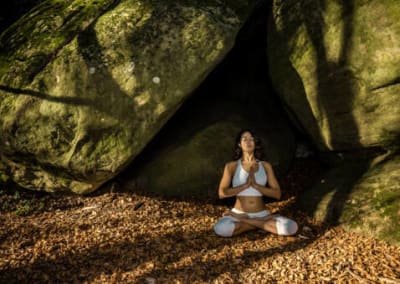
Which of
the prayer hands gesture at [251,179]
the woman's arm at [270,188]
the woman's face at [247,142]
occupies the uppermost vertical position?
the woman's face at [247,142]

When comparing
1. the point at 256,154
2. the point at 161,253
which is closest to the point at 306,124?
the point at 256,154

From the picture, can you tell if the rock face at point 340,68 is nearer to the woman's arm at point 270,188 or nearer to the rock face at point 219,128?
the rock face at point 219,128

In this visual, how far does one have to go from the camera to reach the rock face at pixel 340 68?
5457mm

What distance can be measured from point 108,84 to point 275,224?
3822 millimetres

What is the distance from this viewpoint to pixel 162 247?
4.84m

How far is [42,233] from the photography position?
539cm

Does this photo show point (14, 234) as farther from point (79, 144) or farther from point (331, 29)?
point (331, 29)

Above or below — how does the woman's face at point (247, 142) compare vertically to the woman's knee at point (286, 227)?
above

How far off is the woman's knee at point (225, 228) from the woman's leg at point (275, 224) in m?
0.21

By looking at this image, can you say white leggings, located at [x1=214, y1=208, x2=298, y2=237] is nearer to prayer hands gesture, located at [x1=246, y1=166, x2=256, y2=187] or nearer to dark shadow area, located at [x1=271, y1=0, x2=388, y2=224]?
prayer hands gesture, located at [x1=246, y1=166, x2=256, y2=187]

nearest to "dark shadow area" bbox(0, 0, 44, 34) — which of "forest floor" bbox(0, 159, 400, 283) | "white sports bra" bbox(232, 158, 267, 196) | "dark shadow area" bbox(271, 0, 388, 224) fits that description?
"forest floor" bbox(0, 159, 400, 283)

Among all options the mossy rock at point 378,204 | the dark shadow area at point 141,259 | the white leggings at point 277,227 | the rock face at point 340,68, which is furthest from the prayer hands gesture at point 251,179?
the rock face at point 340,68

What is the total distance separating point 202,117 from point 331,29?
3043 millimetres

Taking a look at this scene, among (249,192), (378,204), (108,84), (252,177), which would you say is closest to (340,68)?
(378,204)
